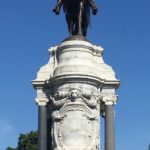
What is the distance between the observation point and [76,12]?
27172mm

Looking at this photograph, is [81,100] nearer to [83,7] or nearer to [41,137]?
[41,137]

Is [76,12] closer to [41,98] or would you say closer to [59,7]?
[59,7]

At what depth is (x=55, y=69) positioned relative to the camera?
82.4 ft

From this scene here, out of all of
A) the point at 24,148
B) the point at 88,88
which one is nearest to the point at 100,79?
the point at 88,88

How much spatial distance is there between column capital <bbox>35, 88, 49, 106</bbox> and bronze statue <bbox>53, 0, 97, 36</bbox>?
3.37 meters

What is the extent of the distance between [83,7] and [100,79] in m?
4.17

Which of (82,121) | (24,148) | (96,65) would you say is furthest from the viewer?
(24,148)

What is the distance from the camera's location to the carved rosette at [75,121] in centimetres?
2352

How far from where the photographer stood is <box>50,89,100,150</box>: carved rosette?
77.2 feet

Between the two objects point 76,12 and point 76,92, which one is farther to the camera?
point 76,12

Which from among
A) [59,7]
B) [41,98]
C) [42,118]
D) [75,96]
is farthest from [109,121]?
[59,7]

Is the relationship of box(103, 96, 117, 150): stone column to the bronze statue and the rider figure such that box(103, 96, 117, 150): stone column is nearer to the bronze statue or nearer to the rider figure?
the bronze statue

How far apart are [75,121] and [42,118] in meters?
1.98

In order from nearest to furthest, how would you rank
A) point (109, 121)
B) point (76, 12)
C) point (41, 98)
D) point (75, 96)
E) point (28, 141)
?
point (75, 96) → point (109, 121) → point (41, 98) → point (76, 12) → point (28, 141)
